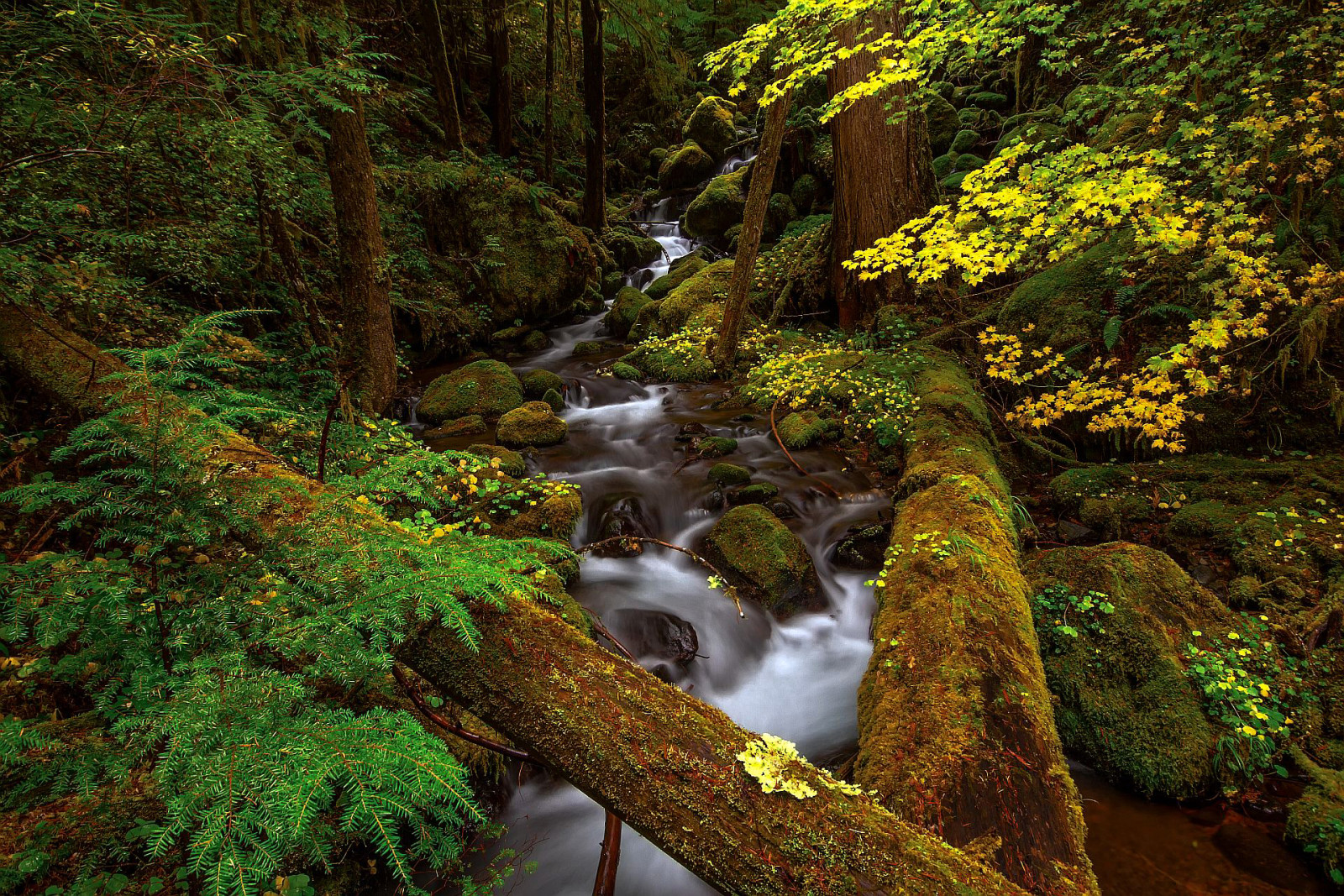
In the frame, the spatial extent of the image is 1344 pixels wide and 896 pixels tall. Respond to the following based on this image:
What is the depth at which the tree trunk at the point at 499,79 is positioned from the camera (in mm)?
12930

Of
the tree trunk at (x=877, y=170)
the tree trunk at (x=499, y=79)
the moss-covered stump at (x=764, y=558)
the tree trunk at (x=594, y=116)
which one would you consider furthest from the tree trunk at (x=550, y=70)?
the moss-covered stump at (x=764, y=558)

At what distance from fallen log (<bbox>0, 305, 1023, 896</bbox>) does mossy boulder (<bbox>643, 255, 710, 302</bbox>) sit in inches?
472

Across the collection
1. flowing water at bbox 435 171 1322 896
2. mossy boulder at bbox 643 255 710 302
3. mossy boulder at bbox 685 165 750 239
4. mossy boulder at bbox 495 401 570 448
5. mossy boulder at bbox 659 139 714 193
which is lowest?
flowing water at bbox 435 171 1322 896

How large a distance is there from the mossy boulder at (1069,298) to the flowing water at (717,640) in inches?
112

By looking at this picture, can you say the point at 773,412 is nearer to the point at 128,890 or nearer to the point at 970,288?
the point at 970,288

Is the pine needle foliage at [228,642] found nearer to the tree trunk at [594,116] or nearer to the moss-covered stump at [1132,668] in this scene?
the moss-covered stump at [1132,668]

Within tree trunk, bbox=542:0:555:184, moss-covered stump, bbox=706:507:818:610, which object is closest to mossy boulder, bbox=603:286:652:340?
tree trunk, bbox=542:0:555:184

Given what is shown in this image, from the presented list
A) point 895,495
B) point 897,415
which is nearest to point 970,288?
point 897,415

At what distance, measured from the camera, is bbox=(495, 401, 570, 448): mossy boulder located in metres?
7.47

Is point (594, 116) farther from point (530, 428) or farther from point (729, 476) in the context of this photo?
point (729, 476)

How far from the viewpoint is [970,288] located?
8.26 metres

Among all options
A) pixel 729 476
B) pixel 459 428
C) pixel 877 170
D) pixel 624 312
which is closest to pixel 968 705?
pixel 729 476

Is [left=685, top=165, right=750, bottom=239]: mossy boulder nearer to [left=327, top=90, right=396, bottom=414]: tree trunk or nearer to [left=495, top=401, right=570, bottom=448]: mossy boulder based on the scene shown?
[left=495, top=401, right=570, bottom=448]: mossy boulder

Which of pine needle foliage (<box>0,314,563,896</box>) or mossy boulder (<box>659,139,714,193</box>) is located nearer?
pine needle foliage (<box>0,314,563,896</box>)
